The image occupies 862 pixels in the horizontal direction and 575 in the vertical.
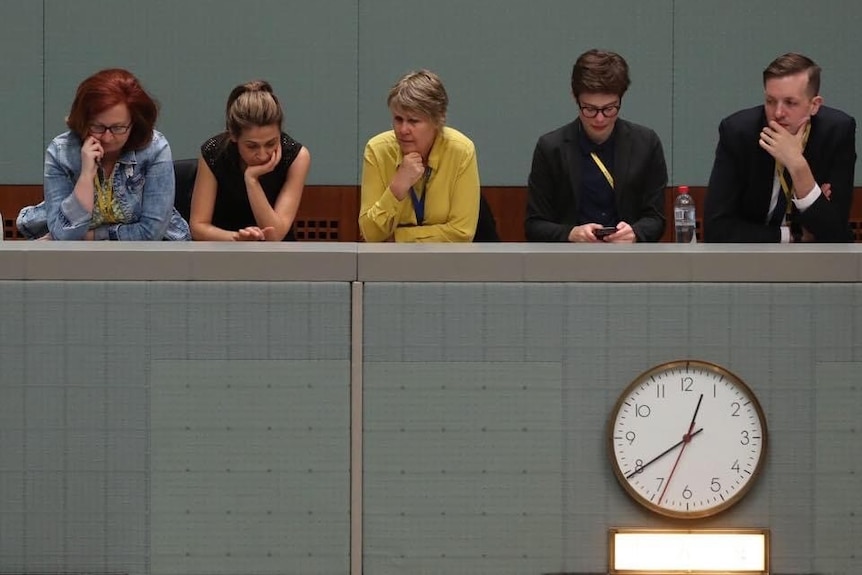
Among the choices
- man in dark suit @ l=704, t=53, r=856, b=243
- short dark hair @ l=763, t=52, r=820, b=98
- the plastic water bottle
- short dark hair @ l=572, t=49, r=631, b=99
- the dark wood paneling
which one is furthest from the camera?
the dark wood paneling

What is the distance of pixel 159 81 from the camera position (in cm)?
593

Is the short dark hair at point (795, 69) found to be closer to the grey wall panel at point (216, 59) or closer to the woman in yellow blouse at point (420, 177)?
the woman in yellow blouse at point (420, 177)

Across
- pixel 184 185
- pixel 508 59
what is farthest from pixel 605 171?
pixel 508 59

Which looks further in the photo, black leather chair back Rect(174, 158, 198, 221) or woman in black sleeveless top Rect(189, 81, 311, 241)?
black leather chair back Rect(174, 158, 198, 221)

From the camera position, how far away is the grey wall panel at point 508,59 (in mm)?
5953

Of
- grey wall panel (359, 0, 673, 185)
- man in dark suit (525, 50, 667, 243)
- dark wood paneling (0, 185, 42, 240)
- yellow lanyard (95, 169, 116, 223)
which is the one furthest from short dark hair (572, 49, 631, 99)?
dark wood paneling (0, 185, 42, 240)

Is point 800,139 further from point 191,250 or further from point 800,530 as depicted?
point 191,250

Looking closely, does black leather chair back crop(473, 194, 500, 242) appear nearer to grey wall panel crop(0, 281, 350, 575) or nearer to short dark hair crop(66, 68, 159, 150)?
short dark hair crop(66, 68, 159, 150)

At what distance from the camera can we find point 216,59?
19.5ft

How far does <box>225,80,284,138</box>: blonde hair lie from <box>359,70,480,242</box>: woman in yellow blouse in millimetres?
315

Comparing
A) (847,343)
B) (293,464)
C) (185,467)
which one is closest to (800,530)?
(847,343)

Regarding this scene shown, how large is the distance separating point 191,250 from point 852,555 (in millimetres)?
1025

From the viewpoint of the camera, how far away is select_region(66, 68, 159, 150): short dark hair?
3562mm

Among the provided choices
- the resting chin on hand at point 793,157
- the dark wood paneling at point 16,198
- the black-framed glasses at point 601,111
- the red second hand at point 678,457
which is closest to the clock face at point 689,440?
the red second hand at point 678,457
